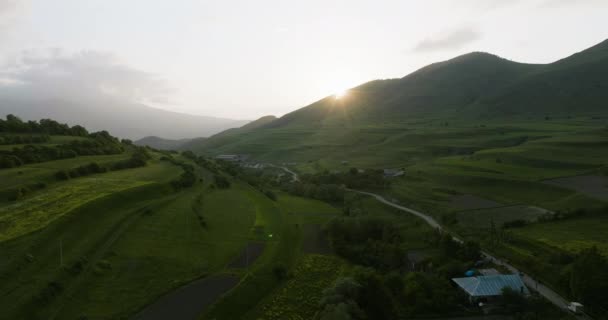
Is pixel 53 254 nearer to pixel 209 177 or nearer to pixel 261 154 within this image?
pixel 209 177

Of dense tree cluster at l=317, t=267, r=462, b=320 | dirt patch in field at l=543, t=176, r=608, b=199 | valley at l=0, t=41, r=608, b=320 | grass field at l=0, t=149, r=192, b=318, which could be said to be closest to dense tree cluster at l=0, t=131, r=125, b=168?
valley at l=0, t=41, r=608, b=320

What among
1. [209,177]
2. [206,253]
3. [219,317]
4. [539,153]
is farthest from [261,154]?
[219,317]

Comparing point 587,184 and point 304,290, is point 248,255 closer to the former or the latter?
point 304,290

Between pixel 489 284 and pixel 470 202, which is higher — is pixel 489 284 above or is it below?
above

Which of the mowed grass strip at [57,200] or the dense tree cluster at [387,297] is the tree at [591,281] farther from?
the mowed grass strip at [57,200]

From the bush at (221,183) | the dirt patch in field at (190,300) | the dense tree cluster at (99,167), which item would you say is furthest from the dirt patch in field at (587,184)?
the dense tree cluster at (99,167)

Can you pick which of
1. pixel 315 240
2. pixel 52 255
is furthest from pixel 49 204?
pixel 315 240
